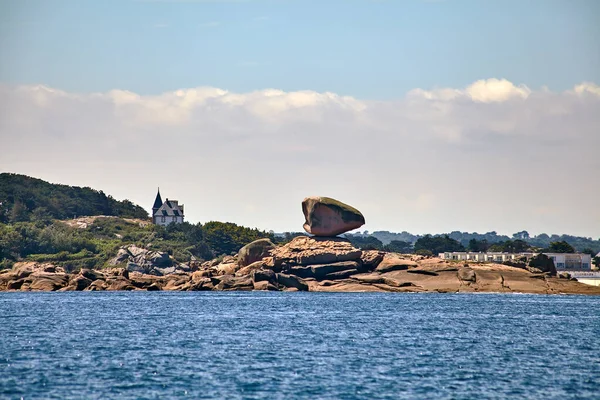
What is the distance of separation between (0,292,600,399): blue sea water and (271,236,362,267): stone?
92.5ft

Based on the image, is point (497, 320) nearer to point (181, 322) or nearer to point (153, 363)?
point (181, 322)

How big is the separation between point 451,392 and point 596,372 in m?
10.2

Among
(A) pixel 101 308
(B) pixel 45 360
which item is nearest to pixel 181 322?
(A) pixel 101 308

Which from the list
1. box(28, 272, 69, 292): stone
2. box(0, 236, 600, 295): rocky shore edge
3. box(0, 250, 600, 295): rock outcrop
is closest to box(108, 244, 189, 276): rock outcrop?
box(0, 236, 600, 295): rocky shore edge

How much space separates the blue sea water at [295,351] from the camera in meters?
39.9

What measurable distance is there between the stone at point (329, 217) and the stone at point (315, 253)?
7.99ft

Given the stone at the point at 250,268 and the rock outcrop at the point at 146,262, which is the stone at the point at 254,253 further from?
the rock outcrop at the point at 146,262

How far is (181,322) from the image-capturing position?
232 ft

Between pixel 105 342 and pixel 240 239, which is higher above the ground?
pixel 240 239

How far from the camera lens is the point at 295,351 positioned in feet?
172

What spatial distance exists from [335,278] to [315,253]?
4135mm

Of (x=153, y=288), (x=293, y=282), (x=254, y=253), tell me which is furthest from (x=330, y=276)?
(x=153, y=288)

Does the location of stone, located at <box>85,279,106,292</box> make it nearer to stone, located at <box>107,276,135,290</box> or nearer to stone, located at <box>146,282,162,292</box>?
stone, located at <box>107,276,135,290</box>

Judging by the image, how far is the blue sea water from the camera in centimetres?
3991
